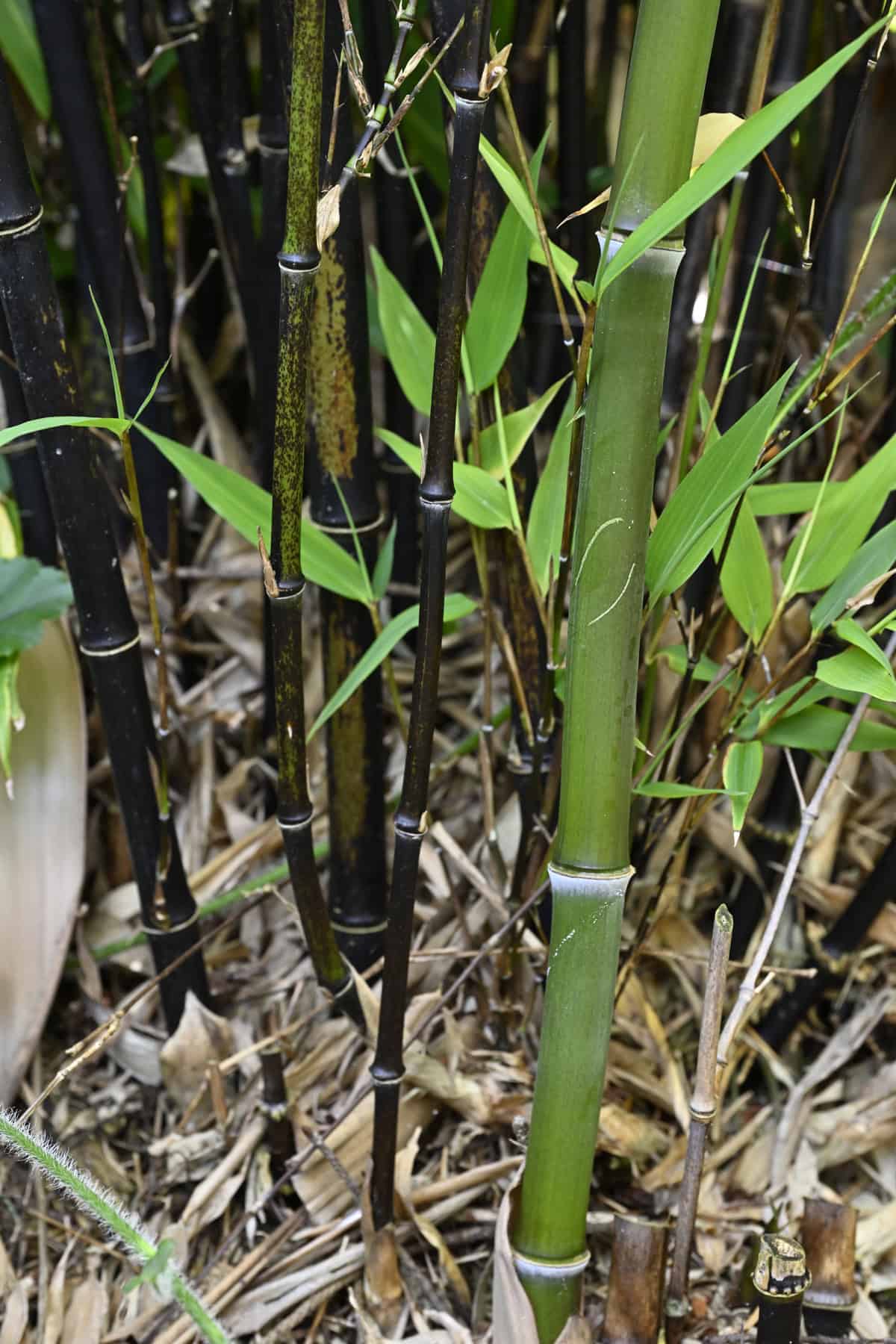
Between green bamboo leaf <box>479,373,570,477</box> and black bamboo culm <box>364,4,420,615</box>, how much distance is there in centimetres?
10

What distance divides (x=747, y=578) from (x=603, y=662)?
153 millimetres

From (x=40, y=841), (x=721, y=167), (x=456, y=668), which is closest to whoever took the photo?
(x=721, y=167)

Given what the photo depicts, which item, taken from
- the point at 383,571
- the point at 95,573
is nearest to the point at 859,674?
the point at 383,571

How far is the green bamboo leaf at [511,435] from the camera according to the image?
632mm

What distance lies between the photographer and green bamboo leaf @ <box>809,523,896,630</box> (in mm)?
562

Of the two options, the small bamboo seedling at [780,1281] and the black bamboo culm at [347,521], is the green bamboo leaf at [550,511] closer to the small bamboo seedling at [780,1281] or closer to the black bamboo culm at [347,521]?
the black bamboo culm at [347,521]

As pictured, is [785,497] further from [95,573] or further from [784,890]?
[95,573]

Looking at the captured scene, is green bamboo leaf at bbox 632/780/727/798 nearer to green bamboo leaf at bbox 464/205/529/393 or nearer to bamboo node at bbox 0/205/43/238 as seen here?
green bamboo leaf at bbox 464/205/529/393

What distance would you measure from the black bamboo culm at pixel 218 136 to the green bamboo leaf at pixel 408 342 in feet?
0.67

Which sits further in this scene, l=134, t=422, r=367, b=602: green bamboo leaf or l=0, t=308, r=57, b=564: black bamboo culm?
l=0, t=308, r=57, b=564: black bamboo culm

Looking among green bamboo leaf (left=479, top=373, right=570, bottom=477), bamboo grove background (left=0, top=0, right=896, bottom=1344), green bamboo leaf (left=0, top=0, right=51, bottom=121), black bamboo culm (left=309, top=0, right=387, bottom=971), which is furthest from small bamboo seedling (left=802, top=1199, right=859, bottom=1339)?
green bamboo leaf (left=0, top=0, right=51, bottom=121)

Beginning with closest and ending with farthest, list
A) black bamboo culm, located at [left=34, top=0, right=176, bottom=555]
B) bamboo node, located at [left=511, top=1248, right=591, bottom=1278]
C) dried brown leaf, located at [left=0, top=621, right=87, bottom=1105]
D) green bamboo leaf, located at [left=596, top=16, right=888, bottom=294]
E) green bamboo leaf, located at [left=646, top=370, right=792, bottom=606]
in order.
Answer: green bamboo leaf, located at [left=596, top=16, right=888, bottom=294], green bamboo leaf, located at [left=646, top=370, right=792, bottom=606], bamboo node, located at [left=511, top=1248, right=591, bottom=1278], black bamboo culm, located at [left=34, top=0, right=176, bottom=555], dried brown leaf, located at [left=0, top=621, right=87, bottom=1105]

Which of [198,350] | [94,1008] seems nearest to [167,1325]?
[94,1008]

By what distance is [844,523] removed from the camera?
0.61m
